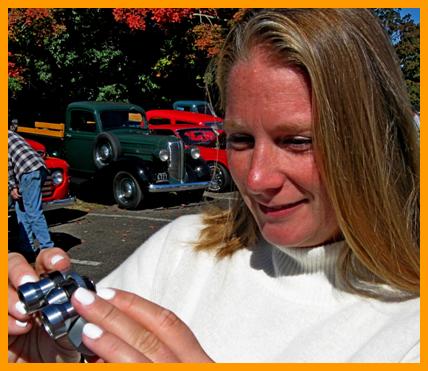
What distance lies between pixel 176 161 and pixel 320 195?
297 inches

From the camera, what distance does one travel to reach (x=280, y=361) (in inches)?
45.1

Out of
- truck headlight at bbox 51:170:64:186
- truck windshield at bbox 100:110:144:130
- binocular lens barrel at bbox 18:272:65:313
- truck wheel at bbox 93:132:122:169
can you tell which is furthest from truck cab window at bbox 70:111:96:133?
binocular lens barrel at bbox 18:272:65:313

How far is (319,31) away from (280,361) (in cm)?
69

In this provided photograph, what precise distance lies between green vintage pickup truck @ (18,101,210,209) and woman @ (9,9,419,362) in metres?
6.94

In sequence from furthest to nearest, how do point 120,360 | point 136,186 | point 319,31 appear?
point 136,186 < point 319,31 < point 120,360

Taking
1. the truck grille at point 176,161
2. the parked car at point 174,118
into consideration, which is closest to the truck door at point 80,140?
the truck grille at point 176,161

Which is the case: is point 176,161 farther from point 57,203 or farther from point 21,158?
point 21,158

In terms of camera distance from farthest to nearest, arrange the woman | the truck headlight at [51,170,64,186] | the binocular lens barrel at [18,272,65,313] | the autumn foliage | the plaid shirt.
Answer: the autumn foliage → the truck headlight at [51,170,64,186] → the plaid shirt → the woman → the binocular lens barrel at [18,272,65,313]

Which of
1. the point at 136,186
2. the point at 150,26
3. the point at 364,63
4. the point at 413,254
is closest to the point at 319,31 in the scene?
the point at 364,63

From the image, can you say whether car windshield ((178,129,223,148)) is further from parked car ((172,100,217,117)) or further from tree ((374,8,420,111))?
tree ((374,8,420,111))

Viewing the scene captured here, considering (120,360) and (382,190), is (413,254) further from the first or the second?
(120,360)

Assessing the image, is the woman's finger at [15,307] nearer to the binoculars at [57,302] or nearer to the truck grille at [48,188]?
the binoculars at [57,302]

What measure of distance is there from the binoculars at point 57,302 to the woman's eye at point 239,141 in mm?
441

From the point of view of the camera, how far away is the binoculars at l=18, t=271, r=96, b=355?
92 cm
